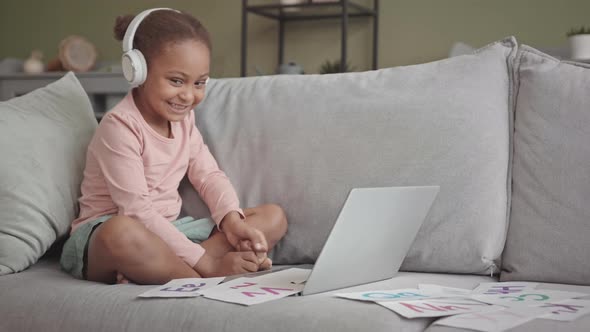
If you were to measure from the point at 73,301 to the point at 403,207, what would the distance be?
24.5 inches

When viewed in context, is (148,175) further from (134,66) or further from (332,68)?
(332,68)

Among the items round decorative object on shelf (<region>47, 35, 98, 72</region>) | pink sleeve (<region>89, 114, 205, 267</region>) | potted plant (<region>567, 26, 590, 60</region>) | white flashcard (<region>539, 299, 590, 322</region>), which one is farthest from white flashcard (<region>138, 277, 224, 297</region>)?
round decorative object on shelf (<region>47, 35, 98, 72</region>)

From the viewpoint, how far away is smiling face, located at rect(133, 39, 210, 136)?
1.72m

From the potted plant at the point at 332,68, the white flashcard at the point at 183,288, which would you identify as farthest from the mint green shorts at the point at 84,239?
the potted plant at the point at 332,68

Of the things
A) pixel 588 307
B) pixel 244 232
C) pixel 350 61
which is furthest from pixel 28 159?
pixel 350 61

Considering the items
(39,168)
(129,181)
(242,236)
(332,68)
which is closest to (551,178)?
(242,236)

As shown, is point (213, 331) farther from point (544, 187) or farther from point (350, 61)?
point (350, 61)

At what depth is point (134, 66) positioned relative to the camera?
1695 mm

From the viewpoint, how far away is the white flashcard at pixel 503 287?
140 centimetres

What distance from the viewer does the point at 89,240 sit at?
1583 mm

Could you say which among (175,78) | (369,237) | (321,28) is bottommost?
(369,237)

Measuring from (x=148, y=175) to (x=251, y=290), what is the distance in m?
0.49

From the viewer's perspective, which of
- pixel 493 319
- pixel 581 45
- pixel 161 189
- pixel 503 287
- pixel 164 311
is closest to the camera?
pixel 493 319

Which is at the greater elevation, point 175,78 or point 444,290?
point 175,78
